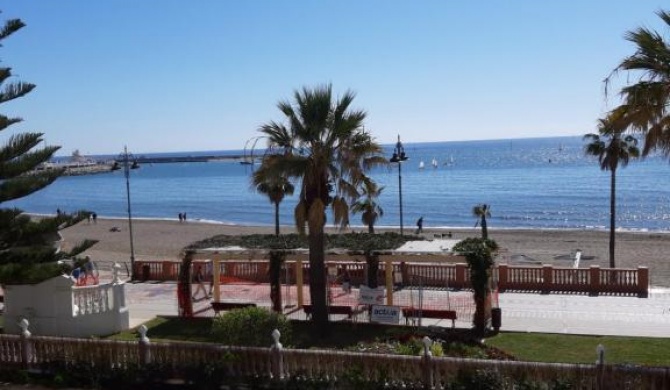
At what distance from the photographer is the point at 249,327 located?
13469 millimetres

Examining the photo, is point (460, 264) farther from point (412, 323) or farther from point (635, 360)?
point (635, 360)

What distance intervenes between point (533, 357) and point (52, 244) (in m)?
10.2

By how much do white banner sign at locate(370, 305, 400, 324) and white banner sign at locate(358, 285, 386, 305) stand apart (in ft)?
1.81

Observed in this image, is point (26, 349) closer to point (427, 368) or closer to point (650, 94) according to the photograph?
point (427, 368)

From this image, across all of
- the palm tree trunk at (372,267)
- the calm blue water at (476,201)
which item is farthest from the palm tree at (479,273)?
the calm blue water at (476,201)

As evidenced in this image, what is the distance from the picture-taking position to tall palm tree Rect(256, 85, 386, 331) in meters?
15.7

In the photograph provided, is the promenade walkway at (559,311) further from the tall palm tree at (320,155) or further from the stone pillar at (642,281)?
the tall palm tree at (320,155)

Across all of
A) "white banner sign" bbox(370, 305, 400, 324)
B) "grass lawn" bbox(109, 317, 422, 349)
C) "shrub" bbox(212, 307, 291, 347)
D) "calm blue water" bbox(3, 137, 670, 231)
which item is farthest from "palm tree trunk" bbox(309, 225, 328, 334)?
"calm blue water" bbox(3, 137, 670, 231)

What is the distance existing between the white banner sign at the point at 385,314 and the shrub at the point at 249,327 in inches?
172

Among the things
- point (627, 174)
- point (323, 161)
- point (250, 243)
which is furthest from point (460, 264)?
point (627, 174)

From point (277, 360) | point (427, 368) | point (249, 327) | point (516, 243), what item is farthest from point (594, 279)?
point (516, 243)

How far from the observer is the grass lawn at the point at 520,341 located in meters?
14.4

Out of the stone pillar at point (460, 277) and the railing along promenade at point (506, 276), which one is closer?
the railing along promenade at point (506, 276)

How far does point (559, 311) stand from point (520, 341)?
11.4 feet
